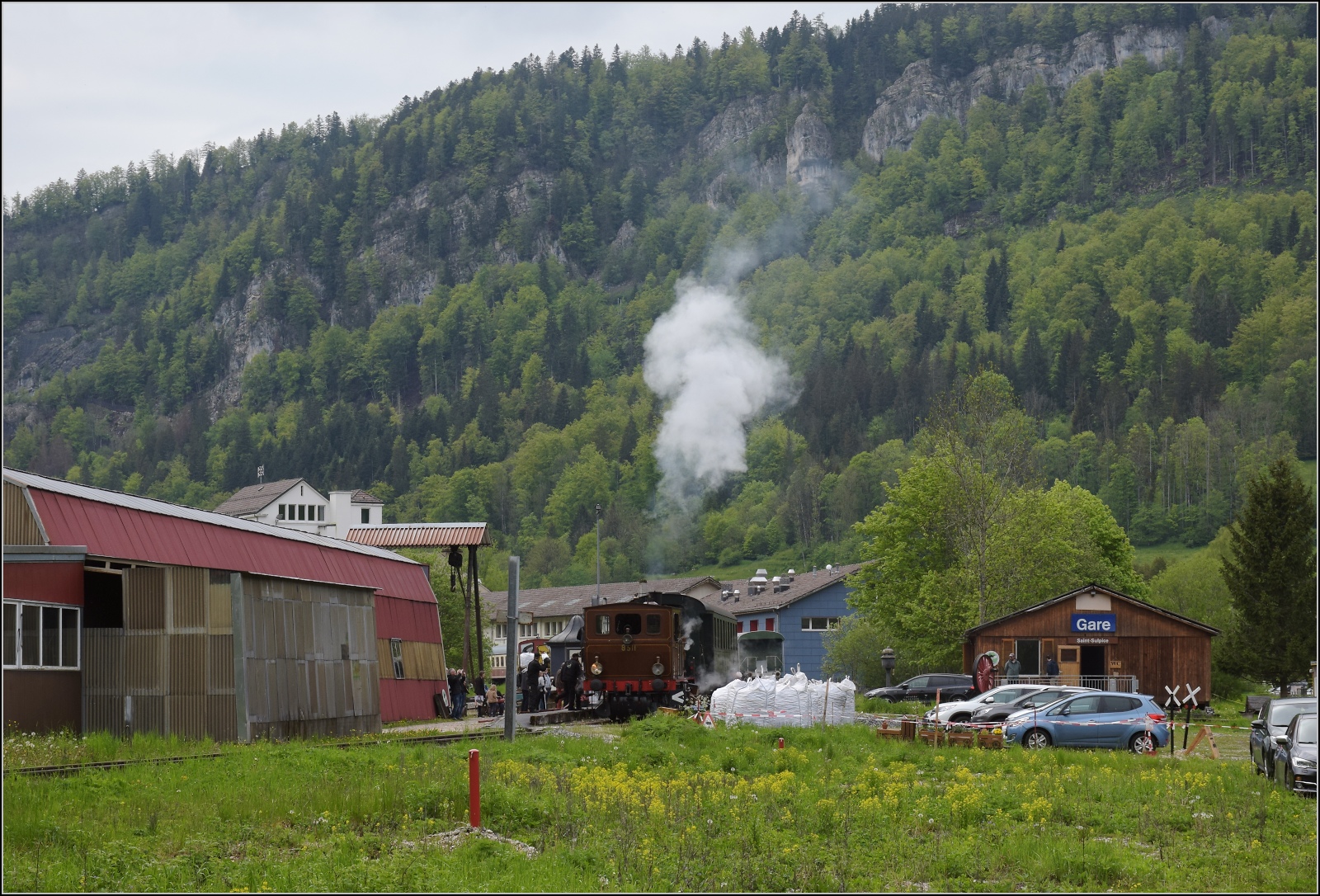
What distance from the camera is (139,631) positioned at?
2741 centimetres

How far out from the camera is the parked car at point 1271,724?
22406 millimetres

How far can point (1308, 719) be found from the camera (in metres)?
20.8

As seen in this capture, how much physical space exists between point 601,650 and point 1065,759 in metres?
17.0

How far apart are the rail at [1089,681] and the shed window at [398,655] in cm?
1837

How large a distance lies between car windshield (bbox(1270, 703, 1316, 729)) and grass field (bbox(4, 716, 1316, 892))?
1024 mm

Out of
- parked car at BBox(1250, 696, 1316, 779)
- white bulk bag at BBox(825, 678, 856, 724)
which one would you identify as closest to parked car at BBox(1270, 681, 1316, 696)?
white bulk bag at BBox(825, 678, 856, 724)

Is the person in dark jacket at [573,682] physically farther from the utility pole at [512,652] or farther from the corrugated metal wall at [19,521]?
the corrugated metal wall at [19,521]

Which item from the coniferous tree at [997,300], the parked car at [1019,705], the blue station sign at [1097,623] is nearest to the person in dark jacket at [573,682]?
the parked car at [1019,705]

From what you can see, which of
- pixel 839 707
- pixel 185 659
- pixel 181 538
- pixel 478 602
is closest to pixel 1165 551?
pixel 478 602

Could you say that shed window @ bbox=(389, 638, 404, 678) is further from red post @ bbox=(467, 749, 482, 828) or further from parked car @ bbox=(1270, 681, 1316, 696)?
red post @ bbox=(467, 749, 482, 828)

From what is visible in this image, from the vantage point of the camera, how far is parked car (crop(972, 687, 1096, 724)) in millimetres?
33781

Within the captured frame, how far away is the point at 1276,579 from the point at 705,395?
101478mm

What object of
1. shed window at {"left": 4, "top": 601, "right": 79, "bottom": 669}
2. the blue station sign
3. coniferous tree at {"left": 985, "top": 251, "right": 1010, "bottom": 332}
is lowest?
the blue station sign

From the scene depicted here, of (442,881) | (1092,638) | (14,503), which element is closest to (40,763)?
(14,503)
